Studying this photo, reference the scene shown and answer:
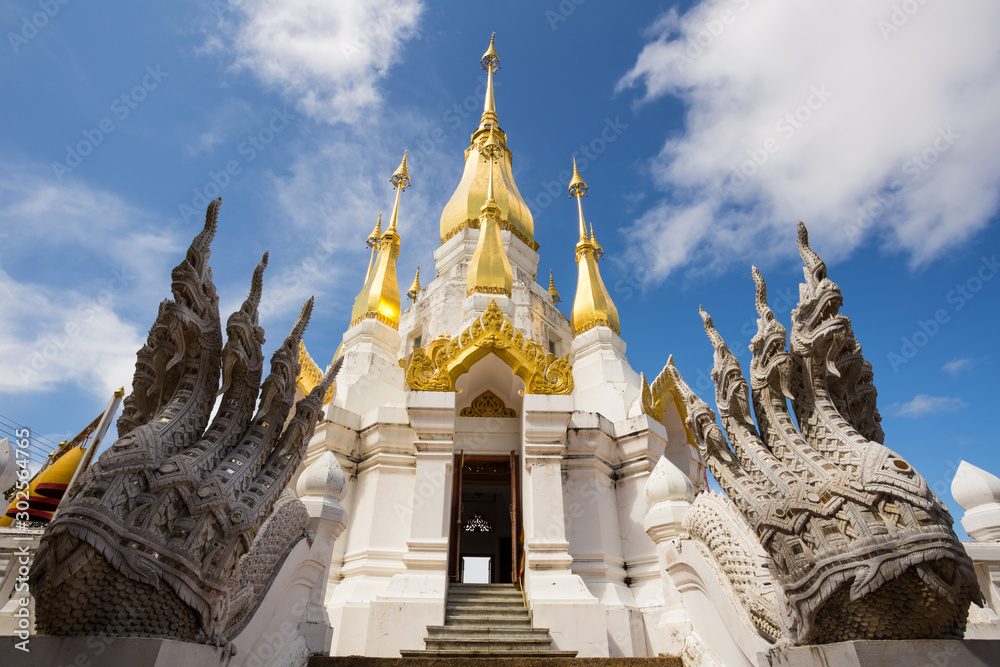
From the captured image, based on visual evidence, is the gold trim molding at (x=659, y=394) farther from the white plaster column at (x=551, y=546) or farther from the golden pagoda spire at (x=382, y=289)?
the golden pagoda spire at (x=382, y=289)

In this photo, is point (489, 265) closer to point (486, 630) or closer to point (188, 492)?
point (486, 630)

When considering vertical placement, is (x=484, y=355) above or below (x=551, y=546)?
above

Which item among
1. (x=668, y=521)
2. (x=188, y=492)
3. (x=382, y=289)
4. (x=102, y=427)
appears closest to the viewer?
(x=188, y=492)

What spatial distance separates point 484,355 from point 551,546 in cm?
337

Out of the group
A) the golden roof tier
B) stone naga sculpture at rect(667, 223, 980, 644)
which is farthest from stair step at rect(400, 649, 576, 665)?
the golden roof tier

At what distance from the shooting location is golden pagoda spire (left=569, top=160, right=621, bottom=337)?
14.4 metres

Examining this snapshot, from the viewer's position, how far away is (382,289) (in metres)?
14.8

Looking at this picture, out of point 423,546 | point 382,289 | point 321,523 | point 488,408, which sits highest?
point 382,289

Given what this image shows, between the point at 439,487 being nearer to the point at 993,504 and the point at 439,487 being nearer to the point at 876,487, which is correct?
the point at 876,487

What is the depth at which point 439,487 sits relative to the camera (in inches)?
338

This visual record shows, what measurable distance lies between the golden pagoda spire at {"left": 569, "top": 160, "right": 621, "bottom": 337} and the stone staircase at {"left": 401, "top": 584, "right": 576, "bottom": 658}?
780 cm

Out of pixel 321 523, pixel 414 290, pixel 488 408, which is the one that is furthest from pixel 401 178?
pixel 321 523

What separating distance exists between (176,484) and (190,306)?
1372mm

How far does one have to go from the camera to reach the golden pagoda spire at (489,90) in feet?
61.6
